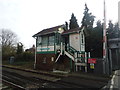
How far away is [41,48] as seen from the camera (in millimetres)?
15461

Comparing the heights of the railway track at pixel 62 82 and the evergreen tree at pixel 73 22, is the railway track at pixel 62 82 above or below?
below

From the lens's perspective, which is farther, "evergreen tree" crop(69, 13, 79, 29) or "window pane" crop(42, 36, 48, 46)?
"evergreen tree" crop(69, 13, 79, 29)

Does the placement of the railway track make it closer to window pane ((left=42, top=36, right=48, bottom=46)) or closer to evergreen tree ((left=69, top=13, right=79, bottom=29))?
window pane ((left=42, top=36, right=48, bottom=46))

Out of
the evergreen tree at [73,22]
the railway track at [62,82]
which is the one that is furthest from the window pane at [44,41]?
the evergreen tree at [73,22]

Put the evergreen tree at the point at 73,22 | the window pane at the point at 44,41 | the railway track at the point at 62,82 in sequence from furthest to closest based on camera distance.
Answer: the evergreen tree at the point at 73,22
the window pane at the point at 44,41
the railway track at the point at 62,82

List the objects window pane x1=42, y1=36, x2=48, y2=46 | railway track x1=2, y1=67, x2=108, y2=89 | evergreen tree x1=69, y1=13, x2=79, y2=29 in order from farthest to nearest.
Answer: evergreen tree x1=69, y1=13, x2=79, y2=29 → window pane x1=42, y1=36, x2=48, y2=46 → railway track x1=2, y1=67, x2=108, y2=89

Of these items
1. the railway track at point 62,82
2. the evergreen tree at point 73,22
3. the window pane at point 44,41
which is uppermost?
the evergreen tree at point 73,22

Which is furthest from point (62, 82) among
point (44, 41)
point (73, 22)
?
point (73, 22)

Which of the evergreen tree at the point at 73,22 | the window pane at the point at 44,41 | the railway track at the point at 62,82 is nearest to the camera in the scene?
the railway track at the point at 62,82

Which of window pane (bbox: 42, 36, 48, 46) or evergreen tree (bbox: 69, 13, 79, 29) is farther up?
evergreen tree (bbox: 69, 13, 79, 29)

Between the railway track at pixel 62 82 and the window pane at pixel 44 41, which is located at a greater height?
Result: the window pane at pixel 44 41

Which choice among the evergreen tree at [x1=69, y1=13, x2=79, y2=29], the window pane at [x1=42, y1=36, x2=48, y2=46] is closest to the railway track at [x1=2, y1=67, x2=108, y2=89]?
the window pane at [x1=42, y1=36, x2=48, y2=46]

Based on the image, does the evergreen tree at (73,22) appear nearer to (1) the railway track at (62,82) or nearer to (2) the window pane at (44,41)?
(2) the window pane at (44,41)

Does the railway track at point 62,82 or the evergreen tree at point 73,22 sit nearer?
the railway track at point 62,82
